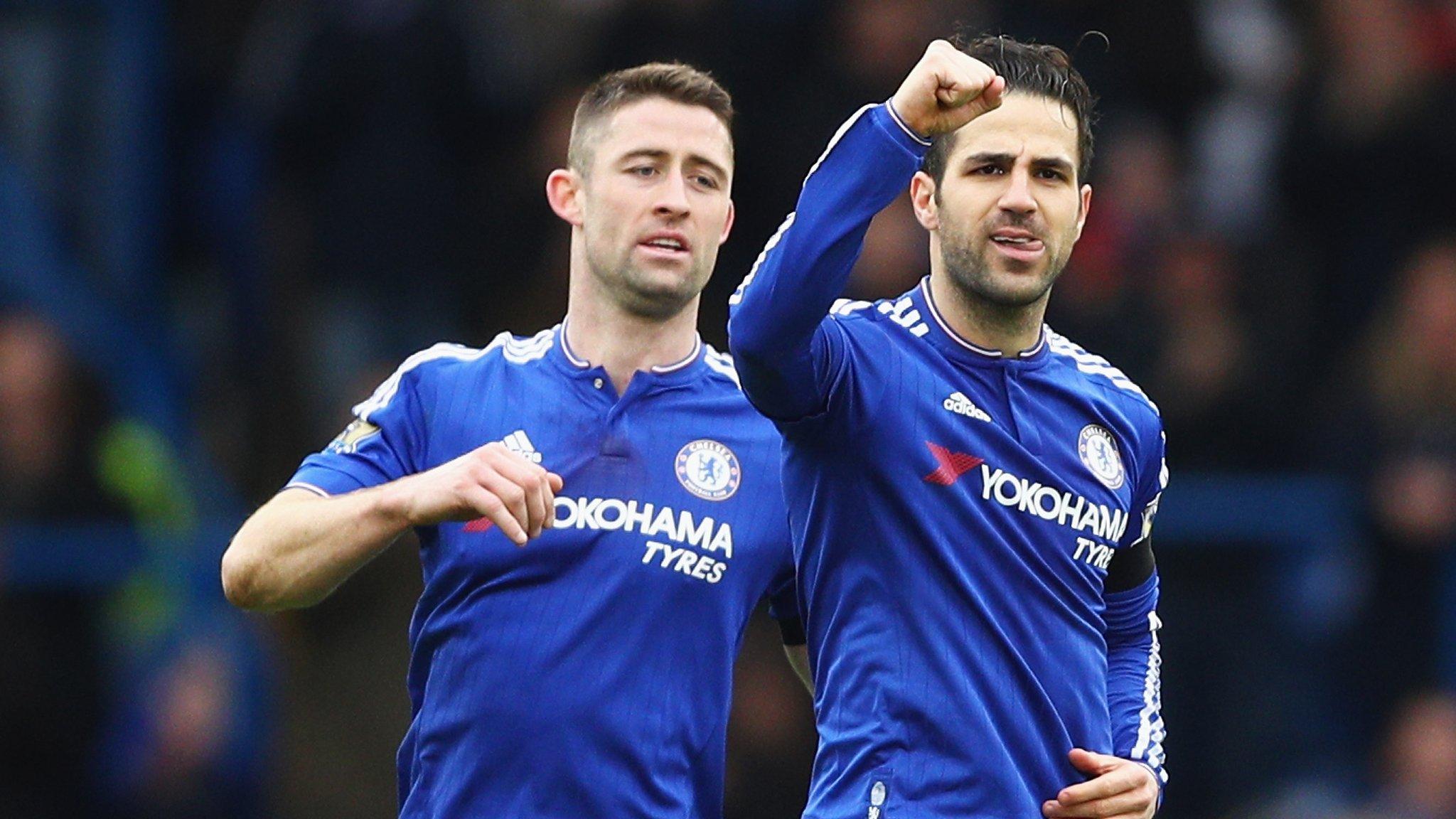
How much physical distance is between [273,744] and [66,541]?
136 centimetres

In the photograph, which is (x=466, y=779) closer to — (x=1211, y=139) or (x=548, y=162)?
(x=548, y=162)

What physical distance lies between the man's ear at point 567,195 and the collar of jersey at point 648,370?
30 cm

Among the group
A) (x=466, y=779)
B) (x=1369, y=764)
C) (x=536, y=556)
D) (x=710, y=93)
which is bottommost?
(x=1369, y=764)

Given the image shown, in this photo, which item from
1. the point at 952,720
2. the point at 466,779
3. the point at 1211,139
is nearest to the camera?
the point at 952,720

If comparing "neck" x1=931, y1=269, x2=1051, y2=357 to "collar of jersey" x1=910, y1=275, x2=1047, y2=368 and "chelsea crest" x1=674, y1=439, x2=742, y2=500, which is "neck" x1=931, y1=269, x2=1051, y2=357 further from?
"chelsea crest" x1=674, y1=439, x2=742, y2=500

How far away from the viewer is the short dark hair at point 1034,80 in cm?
564

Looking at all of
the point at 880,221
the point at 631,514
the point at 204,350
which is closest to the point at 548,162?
the point at 880,221

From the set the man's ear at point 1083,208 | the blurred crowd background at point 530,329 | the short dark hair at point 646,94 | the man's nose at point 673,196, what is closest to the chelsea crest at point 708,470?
the man's nose at point 673,196

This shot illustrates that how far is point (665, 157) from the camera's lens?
633cm

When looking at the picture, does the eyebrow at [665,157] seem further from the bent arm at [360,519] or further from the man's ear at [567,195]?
the bent arm at [360,519]

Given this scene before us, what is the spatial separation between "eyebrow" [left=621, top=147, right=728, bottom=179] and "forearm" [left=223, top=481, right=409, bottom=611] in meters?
1.24

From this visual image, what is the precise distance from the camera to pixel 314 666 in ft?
37.8

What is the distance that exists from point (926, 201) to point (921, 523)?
2.62 feet

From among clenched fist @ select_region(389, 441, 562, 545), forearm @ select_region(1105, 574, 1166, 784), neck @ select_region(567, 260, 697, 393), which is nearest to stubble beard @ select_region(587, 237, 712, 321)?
neck @ select_region(567, 260, 697, 393)
